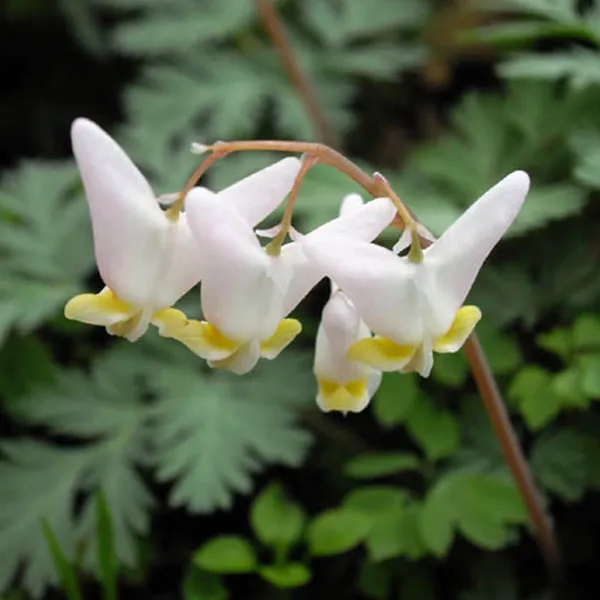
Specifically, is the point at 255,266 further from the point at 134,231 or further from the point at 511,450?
the point at 511,450

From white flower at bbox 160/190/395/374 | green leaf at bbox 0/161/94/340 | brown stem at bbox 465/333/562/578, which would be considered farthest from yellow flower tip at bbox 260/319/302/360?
green leaf at bbox 0/161/94/340

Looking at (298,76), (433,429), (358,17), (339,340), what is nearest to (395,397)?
(433,429)

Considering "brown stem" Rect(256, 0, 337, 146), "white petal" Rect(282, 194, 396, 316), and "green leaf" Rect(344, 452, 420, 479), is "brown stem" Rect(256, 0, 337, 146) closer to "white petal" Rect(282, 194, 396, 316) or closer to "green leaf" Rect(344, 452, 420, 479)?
"green leaf" Rect(344, 452, 420, 479)

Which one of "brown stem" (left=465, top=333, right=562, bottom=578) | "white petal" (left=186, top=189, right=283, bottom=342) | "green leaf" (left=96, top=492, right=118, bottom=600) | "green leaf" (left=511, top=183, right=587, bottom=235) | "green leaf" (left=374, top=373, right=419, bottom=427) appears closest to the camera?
"white petal" (left=186, top=189, right=283, bottom=342)

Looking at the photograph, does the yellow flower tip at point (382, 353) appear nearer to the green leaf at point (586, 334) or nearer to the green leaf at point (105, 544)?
the green leaf at point (105, 544)

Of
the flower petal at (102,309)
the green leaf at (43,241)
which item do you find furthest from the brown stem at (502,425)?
the green leaf at (43,241)

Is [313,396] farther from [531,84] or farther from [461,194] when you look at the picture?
[531,84]

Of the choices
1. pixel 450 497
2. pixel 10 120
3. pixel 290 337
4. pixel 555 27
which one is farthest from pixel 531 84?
pixel 10 120
